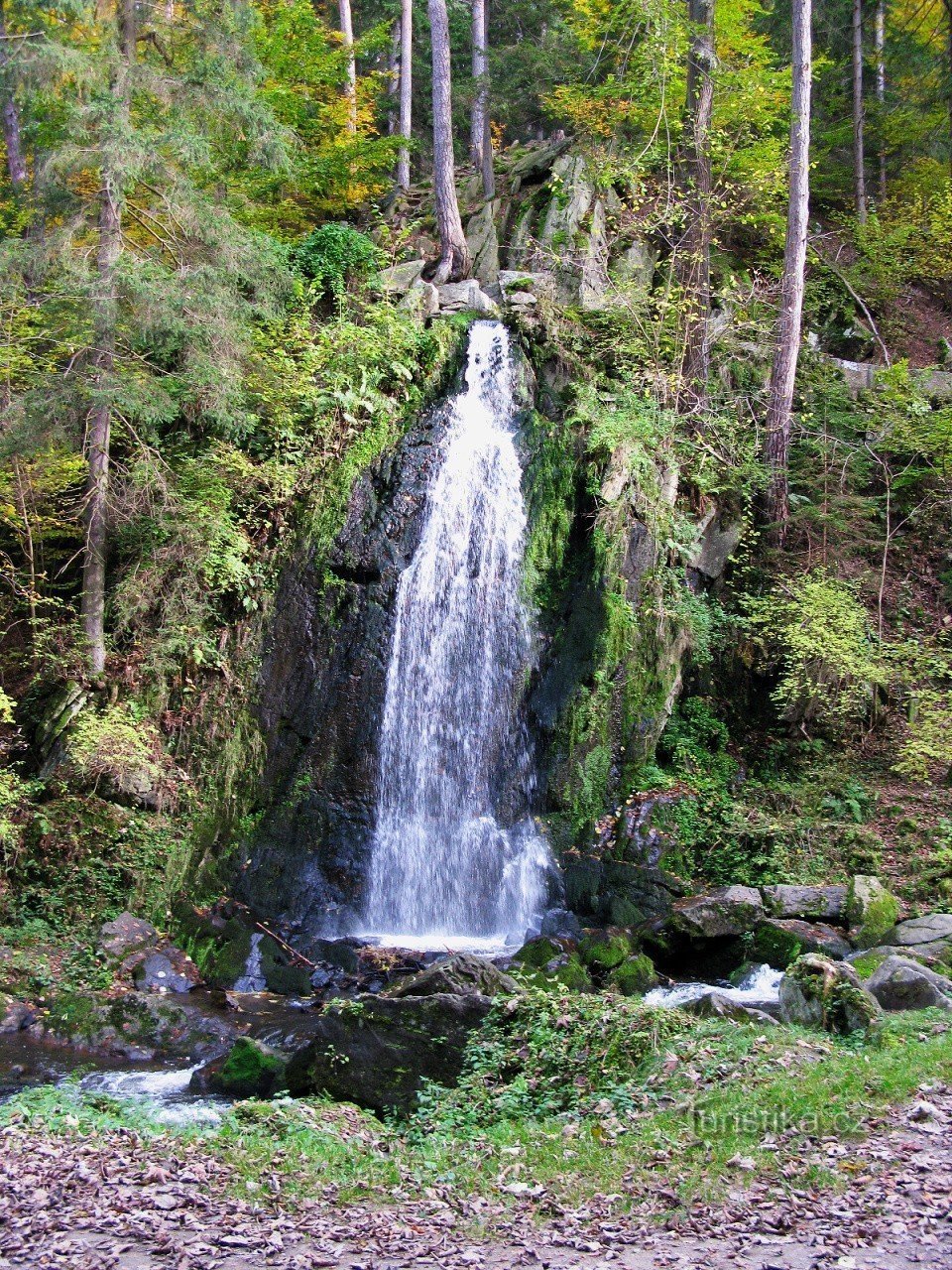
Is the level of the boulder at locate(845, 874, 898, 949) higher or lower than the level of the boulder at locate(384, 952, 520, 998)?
lower

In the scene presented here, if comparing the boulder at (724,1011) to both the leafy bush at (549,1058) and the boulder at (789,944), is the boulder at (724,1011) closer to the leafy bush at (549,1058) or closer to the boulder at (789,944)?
the leafy bush at (549,1058)

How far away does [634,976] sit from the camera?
9.38 m

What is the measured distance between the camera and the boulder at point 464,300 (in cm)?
1555

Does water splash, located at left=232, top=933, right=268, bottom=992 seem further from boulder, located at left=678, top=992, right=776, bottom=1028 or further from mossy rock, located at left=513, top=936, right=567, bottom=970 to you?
boulder, located at left=678, top=992, right=776, bottom=1028

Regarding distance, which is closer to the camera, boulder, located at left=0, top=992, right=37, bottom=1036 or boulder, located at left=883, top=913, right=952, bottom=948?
boulder, located at left=0, top=992, right=37, bottom=1036

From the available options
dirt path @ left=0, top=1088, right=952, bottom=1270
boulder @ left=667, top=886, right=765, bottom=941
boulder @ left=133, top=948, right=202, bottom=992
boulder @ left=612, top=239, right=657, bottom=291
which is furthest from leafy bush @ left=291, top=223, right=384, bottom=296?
dirt path @ left=0, top=1088, right=952, bottom=1270

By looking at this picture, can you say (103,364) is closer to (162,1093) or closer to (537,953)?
(162,1093)

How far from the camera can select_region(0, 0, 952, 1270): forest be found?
5.24m

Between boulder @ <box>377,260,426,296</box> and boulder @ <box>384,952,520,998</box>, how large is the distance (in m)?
11.1

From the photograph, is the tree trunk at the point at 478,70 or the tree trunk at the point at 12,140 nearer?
the tree trunk at the point at 12,140

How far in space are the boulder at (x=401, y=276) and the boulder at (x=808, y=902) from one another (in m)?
10.6

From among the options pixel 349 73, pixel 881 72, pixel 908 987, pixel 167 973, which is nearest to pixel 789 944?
pixel 908 987

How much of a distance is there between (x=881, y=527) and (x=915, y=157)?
35.0 feet

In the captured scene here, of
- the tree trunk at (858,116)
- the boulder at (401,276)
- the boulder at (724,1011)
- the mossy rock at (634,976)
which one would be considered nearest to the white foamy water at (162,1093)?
the boulder at (724,1011)
